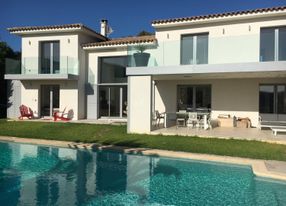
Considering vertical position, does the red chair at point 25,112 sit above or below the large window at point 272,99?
below

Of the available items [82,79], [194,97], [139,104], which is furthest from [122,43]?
[139,104]

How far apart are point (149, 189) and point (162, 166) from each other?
236 centimetres

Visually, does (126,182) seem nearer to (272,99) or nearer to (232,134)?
(232,134)

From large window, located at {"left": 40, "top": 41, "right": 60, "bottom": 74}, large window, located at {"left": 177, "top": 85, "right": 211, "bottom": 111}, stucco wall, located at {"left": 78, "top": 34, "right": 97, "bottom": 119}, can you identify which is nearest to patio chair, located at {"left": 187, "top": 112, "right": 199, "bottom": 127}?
large window, located at {"left": 177, "top": 85, "right": 211, "bottom": 111}

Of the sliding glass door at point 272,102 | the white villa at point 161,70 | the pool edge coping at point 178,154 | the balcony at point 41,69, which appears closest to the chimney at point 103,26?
the white villa at point 161,70

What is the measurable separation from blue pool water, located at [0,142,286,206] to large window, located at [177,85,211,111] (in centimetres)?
848

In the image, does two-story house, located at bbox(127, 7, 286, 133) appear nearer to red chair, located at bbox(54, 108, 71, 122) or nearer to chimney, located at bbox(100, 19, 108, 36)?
red chair, located at bbox(54, 108, 71, 122)

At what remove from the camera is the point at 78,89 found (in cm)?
2225

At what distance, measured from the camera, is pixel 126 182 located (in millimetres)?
8836

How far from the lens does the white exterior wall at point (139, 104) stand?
15453 millimetres

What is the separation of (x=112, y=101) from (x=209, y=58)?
961 cm

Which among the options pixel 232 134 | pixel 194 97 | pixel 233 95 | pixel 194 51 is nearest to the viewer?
pixel 232 134

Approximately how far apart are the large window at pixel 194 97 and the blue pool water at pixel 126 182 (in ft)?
27.8

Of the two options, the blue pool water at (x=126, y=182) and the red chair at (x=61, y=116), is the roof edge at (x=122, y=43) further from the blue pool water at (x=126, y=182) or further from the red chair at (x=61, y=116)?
the blue pool water at (x=126, y=182)
